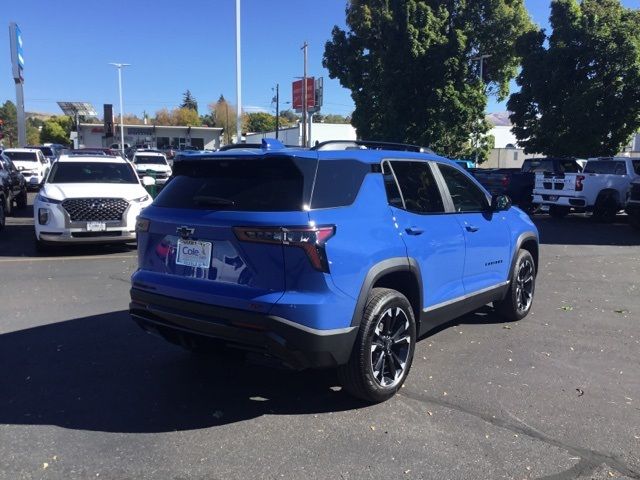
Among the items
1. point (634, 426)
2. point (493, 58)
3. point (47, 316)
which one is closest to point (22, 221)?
point (47, 316)

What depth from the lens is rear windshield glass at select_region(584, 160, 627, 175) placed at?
1636cm

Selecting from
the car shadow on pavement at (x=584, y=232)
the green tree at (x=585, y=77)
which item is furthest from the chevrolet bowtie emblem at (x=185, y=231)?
the green tree at (x=585, y=77)

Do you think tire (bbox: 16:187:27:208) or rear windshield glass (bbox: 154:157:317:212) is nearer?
rear windshield glass (bbox: 154:157:317:212)

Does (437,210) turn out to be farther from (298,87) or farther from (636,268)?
(298,87)

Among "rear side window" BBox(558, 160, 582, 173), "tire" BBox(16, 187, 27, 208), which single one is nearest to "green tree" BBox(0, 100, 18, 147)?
"tire" BBox(16, 187, 27, 208)

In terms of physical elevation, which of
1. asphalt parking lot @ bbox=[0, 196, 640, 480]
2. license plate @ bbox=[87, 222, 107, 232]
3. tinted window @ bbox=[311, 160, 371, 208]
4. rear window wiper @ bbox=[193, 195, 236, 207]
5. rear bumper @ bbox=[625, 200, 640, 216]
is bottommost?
asphalt parking lot @ bbox=[0, 196, 640, 480]

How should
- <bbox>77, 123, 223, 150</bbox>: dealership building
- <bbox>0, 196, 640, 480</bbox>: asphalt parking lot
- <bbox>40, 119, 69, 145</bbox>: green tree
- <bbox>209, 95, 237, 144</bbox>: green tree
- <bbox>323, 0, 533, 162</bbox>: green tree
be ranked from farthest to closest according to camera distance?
<bbox>40, 119, 69, 145</bbox>: green tree < <bbox>209, 95, 237, 144</bbox>: green tree < <bbox>77, 123, 223, 150</bbox>: dealership building < <bbox>323, 0, 533, 162</bbox>: green tree < <bbox>0, 196, 640, 480</bbox>: asphalt parking lot

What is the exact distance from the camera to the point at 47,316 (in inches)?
245

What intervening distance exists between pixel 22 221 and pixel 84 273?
804 centimetres

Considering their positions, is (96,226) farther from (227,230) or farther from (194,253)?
(227,230)

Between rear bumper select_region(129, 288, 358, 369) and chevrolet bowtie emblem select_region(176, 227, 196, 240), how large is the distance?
1.46 feet

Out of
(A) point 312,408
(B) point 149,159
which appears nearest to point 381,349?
(A) point 312,408

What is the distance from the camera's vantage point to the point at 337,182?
12.7 ft

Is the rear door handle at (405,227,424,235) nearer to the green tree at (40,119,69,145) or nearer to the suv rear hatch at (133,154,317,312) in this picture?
the suv rear hatch at (133,154,317,312)
